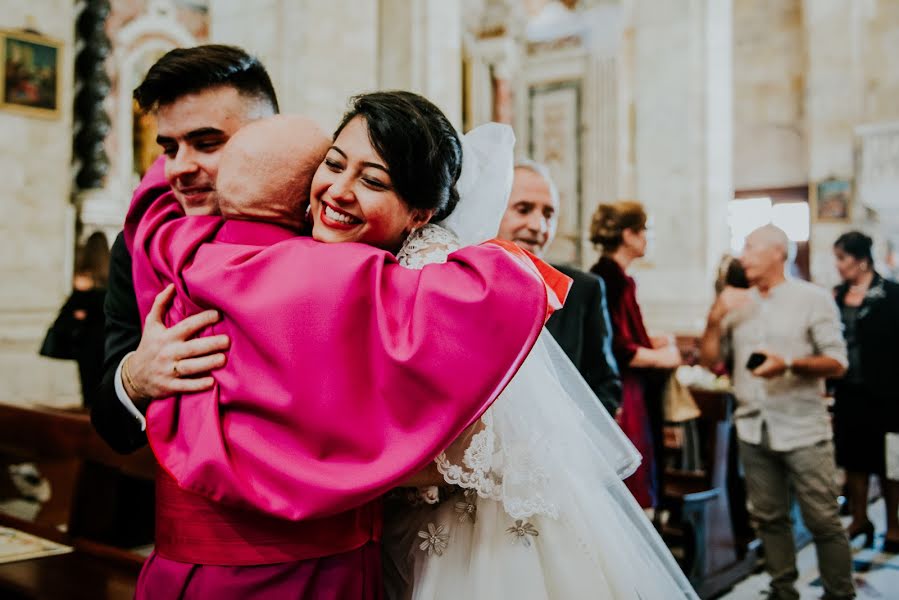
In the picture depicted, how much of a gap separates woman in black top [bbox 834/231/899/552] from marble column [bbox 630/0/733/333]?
10.3 feet

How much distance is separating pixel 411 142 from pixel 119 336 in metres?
0.89

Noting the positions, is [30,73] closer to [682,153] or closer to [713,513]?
[713,513]

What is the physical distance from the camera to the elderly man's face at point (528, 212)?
291cm

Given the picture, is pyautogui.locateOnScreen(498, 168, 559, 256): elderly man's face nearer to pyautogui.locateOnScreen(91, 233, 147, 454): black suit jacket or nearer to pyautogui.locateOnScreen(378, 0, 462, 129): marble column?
pyautogui.locateOnScreen(91, 233, 147, 454): black suit jacket

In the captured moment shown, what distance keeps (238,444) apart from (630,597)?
83 centimetres

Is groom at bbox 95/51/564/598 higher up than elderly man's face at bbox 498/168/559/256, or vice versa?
elderly man's face at bbox 498/168/559/256

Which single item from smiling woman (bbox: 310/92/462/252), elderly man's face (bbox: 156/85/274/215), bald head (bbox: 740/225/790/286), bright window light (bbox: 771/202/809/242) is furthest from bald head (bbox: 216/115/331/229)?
bright window light (bbox: 771/202/809/242)

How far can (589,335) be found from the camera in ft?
10.2

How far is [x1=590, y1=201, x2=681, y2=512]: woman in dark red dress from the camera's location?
3709 mm

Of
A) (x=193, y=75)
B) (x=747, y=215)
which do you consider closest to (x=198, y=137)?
(x=193, y=75)

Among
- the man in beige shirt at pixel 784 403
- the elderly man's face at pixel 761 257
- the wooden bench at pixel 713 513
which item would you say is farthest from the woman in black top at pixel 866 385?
the elderly man's face at pixel 761 257

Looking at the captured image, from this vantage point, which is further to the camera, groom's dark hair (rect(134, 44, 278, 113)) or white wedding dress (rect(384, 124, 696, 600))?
groom's dark hair (rect(134, 44, 278, 113))

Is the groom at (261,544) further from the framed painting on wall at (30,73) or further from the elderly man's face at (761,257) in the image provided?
the framed painting on wall at (30,73)

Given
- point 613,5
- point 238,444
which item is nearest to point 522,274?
point 238,444
